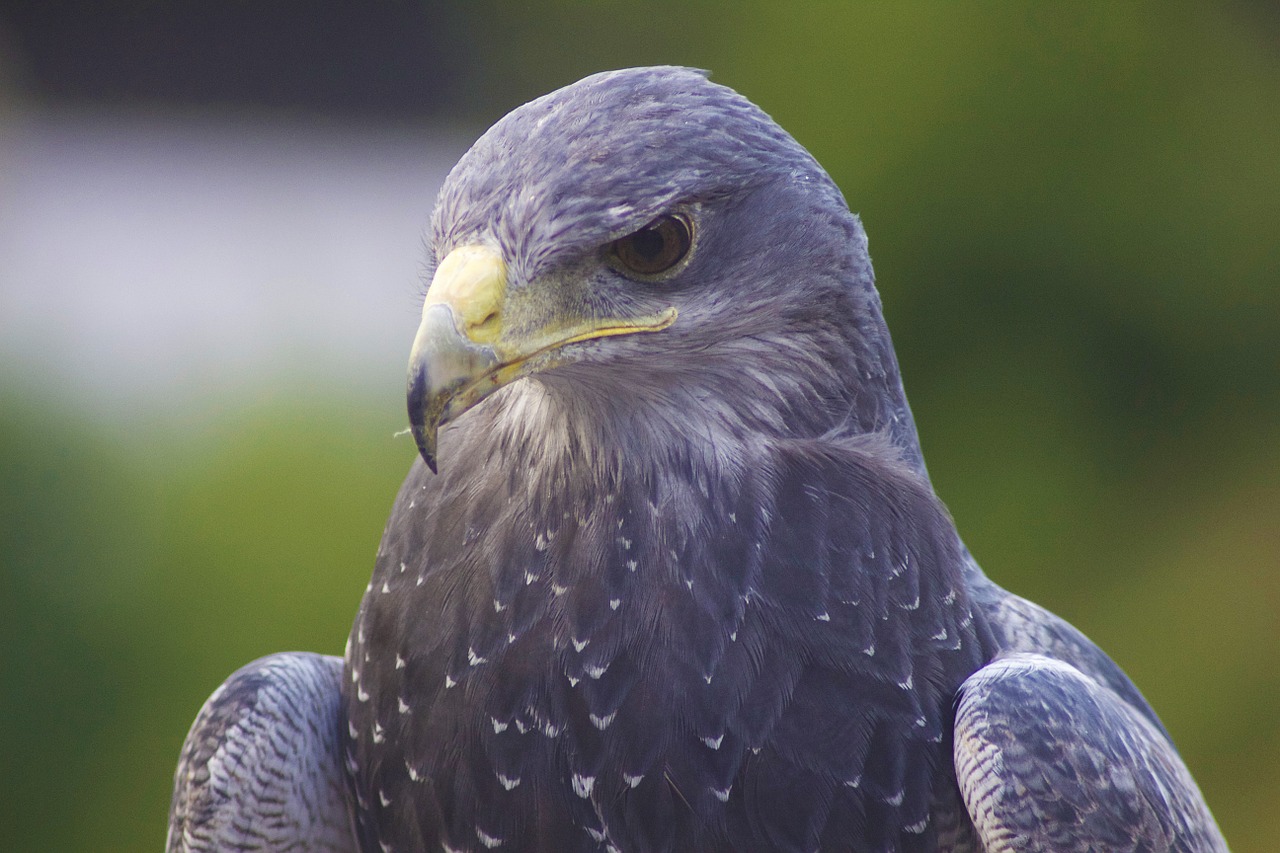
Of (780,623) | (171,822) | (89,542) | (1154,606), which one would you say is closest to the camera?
(780,623)

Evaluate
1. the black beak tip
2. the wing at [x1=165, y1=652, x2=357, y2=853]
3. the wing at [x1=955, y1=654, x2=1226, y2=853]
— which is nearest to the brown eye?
the black beak tip

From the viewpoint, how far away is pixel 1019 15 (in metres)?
4.44

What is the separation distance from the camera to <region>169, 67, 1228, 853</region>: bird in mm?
1691

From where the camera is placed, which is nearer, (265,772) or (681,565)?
(681,565)

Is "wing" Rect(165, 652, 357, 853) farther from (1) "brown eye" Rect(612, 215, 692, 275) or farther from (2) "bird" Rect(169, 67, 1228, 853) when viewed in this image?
(1) "brown eye" Rect(612, 215, 692, 275)

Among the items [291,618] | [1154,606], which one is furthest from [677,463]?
[1154,606]

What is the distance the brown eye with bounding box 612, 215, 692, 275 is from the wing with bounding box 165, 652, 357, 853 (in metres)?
1.02

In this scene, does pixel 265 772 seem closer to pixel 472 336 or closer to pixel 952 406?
pixel 472 336

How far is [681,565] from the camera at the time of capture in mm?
1833

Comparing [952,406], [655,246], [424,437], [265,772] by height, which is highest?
[655,246]

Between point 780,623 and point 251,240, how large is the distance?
7.74 m

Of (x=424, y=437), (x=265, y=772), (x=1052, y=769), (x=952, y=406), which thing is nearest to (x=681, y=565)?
(x=424, y=437)

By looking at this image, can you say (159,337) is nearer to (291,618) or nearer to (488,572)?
(291,618)

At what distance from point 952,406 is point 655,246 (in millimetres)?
3253
